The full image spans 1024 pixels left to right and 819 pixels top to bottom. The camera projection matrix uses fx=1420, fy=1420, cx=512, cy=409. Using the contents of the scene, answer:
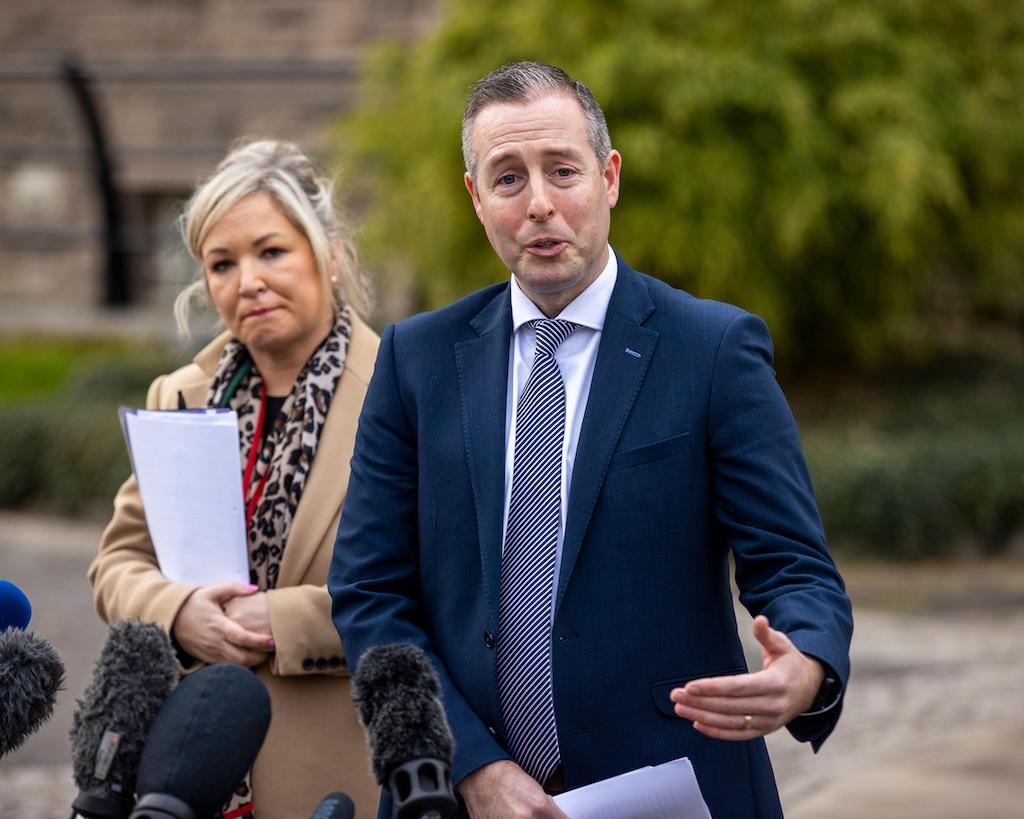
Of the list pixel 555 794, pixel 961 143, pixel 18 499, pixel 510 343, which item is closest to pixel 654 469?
pixel 510 343

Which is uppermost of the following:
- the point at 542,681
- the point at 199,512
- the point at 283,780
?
the point at 199,512

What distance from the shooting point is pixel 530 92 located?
2227 mm

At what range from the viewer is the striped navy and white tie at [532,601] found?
2.22m

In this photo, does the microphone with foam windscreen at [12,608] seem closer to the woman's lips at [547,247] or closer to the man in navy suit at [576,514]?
the man in navy suit at [576,514]

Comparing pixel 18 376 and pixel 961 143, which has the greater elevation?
pixel 961 143

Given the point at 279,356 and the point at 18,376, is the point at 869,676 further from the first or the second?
the point at 18,376

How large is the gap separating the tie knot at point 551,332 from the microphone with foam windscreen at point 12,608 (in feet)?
2.93

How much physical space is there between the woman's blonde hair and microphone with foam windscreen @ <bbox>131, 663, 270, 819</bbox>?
1302 millimetres

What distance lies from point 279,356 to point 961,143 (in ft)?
26.0

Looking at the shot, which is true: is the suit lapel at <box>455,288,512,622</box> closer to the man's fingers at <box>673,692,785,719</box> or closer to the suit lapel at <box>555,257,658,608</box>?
the suit lapel at <box>555,257,658,608</box>

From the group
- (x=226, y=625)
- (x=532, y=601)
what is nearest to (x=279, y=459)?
(x=226, y=625)

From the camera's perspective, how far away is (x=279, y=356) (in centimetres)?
300

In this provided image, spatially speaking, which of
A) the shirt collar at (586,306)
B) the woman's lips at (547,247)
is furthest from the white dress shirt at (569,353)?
the woman's lips at (547,247)

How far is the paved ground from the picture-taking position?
5.30 meters
